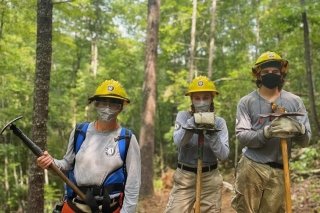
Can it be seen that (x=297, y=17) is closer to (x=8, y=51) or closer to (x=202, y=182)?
(x=202, y=182)

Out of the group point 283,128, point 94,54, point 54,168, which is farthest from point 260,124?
point 94,54

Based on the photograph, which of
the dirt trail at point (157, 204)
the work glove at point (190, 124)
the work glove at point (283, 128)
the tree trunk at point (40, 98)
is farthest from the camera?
the dirt trail at point (157, 204)

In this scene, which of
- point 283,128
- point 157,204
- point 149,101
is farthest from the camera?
point 149,101

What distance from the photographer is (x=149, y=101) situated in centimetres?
1226

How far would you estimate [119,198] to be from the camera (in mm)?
3781

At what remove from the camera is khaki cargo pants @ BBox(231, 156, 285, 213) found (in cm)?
435

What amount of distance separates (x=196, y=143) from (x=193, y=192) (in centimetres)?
65

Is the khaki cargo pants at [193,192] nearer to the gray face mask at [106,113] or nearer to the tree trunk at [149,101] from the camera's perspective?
the gray face mask at [106,113]

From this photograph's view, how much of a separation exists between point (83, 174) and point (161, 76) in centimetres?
2472

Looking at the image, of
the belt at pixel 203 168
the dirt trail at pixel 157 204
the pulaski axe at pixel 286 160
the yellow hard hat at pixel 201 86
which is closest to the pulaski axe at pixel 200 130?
the belt at pixel 203 168

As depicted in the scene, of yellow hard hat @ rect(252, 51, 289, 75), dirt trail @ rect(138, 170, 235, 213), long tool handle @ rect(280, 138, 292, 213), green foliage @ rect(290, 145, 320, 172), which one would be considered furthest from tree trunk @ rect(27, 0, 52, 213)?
green foliage @ rect(290, 145, 320, 172)

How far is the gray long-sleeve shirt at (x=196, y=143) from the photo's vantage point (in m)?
4.76

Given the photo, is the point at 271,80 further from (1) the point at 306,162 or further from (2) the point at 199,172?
(1) the point at 306,162

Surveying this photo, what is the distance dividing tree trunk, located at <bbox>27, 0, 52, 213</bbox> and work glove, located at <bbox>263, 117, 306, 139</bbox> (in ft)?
12.8
